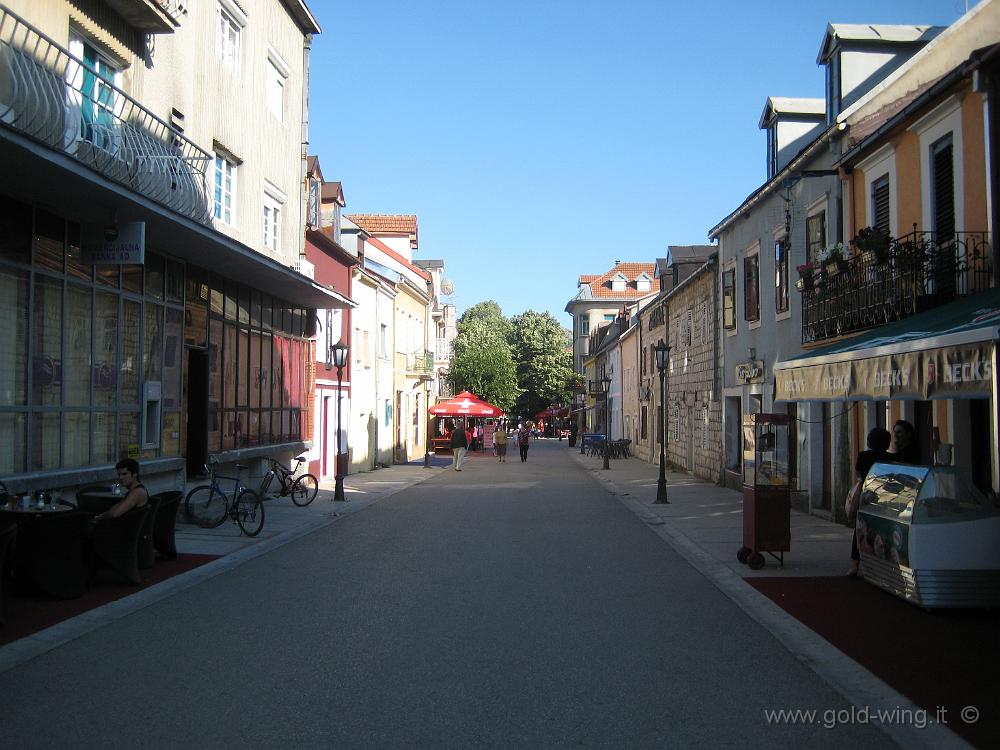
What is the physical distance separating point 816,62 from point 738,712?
15483 millimetres

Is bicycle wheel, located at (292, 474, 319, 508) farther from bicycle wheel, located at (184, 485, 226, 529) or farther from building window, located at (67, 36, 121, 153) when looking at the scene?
A: building window, located at (67, 36, 121, 153)

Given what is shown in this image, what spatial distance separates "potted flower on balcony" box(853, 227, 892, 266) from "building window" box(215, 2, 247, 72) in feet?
39.7

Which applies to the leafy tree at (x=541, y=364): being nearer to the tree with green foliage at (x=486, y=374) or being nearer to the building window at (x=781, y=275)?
the tree with green foliage at (x=486, y=374)

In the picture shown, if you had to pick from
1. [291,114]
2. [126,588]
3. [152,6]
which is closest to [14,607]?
[126,588]

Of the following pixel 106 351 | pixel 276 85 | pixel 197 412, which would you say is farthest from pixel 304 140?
pixel 106 351

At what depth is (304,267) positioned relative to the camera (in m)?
21.5

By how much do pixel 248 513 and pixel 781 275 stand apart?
11548 millimetres

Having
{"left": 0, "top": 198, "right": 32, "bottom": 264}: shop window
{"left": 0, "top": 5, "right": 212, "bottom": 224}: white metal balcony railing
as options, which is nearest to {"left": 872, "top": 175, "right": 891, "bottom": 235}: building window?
{"left": 0, "top": 5, "right": 212, "bottom": 224}: white metal balcony railing

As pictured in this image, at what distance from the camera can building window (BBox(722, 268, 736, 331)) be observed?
71.9ft

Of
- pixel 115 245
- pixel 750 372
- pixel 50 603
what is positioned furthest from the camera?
pixel 750 372

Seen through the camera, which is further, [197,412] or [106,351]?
[197,412]

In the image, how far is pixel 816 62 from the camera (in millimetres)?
17312

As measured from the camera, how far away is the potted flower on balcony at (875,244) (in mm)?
11828

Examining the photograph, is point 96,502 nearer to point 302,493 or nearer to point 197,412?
point 197,412
